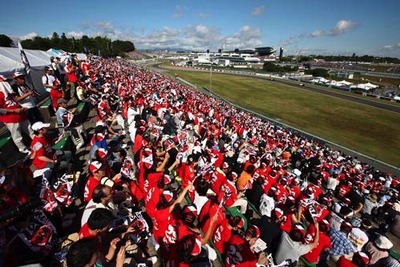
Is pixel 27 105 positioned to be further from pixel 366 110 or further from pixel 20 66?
pixel 366 110

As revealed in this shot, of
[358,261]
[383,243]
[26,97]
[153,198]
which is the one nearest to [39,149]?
[26,97]

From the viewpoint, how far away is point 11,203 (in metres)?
4.10

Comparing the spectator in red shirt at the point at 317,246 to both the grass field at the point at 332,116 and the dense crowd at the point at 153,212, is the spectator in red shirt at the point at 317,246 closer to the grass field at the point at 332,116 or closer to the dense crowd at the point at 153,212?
the dense crowd at the point at 153,212

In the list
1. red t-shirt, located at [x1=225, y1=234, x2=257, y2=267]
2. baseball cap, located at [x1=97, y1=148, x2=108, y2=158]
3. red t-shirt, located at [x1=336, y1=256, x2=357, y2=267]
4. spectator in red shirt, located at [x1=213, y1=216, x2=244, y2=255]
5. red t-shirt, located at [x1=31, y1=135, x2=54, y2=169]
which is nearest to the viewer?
red t-shirt, located at [x1=225, y1=234, x2=257, y2=267]

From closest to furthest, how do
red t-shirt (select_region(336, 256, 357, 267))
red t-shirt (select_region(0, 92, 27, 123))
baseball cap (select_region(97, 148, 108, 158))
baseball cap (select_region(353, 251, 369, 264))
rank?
baseball cap (select_region(353, 251, 369, 264)), red t-shirt (select_region(336, 256, 357, 267)), baseball cap (select_region(97, 148, 108, 158)), red t-shirt (select_region(0, 92, 27, 123))

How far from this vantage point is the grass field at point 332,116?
101 ft

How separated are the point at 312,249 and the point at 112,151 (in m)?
6.29

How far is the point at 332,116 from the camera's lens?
4419cm

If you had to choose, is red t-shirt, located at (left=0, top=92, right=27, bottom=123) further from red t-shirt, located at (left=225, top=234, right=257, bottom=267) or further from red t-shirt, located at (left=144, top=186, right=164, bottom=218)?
red t-shirt, located at (left=225, top=234, right=257, bottom=267)

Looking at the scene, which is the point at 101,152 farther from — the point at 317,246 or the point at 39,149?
the point at 317,246

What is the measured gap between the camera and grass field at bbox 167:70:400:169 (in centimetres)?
3067

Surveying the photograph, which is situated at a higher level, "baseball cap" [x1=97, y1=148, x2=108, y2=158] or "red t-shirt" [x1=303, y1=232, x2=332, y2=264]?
"baseball cap" [x1=97, y1=148, x2=108, y2=158]

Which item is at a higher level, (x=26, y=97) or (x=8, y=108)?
(x=26, y=97)

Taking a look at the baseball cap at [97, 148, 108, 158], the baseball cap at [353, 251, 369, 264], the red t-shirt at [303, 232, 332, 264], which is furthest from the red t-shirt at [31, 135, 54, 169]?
the baseball cap at [353, 251, 369, 264]
